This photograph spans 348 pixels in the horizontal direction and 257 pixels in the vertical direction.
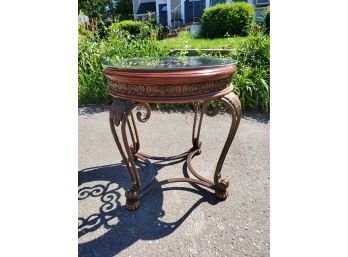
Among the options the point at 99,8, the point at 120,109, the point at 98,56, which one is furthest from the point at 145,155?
the point at 99,8

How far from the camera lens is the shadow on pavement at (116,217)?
5.86ft

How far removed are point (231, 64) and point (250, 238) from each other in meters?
1.15

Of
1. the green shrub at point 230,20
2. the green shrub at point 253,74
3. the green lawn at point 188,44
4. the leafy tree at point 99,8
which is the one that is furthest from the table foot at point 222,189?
the leafy tree at point 99,8

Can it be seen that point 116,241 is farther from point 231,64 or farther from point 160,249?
point 231,64

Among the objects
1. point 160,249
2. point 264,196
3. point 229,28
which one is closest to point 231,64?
point 264,196

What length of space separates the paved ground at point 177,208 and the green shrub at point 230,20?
7.48 meters

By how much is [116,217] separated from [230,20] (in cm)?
914

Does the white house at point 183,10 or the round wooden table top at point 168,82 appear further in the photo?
the white house at point 183,10

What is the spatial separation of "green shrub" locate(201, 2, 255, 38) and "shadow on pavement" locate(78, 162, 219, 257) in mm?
8442

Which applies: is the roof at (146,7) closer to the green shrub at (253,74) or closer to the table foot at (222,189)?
the green shrub at (253,74)

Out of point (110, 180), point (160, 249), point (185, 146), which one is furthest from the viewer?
point (185, 146)

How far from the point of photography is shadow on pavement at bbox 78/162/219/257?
1.79 metres

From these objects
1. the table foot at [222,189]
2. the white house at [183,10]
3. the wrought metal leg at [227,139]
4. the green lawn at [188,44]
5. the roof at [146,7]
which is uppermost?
the roof at [146,7]

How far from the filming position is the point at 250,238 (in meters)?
1.80
